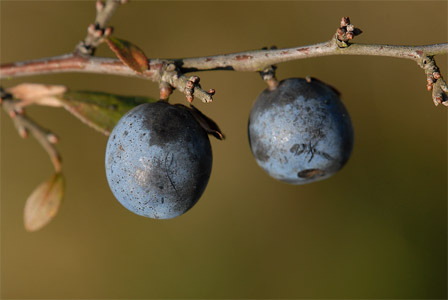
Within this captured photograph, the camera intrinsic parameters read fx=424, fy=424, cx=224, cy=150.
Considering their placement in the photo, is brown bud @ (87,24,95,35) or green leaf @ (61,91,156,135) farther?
green leaf @ (61,91,156,135)

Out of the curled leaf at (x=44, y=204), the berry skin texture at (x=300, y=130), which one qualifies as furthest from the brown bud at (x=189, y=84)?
the curled leaf at (x=44, y=204)

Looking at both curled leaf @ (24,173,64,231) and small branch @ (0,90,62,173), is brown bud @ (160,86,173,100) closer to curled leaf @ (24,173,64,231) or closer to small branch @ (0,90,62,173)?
small branch @ (0,90,62,173)

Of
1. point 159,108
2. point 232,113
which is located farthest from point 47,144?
point 232,113

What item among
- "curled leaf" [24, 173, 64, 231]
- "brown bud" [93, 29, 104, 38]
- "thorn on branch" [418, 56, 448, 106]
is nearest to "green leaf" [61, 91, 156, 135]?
"brown bud" [93, 29, 104, 38]

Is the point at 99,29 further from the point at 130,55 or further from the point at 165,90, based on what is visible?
the point at 165,90

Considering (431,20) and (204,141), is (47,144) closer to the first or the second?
(204,141)

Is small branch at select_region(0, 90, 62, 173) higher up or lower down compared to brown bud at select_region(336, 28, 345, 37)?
higher up

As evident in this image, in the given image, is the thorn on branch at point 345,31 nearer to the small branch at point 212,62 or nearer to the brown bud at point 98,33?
the small branch at point 212,62
